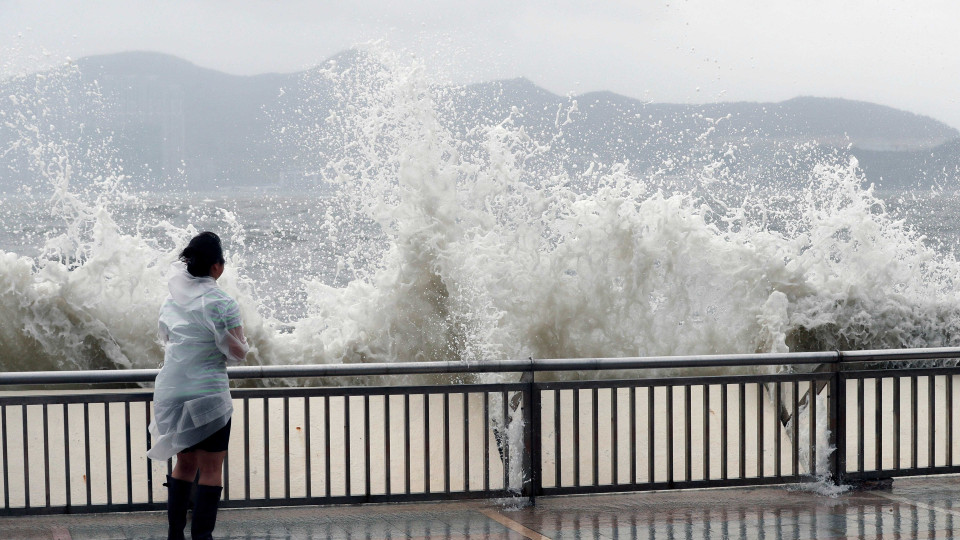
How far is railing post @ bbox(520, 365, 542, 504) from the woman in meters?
2.10

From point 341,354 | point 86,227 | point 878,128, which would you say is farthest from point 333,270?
point 878,128

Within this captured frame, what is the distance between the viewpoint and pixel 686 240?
609 inches

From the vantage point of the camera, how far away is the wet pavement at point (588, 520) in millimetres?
5930

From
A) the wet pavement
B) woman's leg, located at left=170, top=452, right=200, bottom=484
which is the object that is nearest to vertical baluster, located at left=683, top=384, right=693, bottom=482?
the wet pavement

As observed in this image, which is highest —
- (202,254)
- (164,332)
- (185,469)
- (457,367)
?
(202,254)

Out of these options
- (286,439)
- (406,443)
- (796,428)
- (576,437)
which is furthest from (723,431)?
(286,439)

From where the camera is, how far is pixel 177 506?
5.27 m

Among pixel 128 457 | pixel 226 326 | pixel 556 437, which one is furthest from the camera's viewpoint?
pixel 556 437

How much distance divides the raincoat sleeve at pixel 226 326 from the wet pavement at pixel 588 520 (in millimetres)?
1339

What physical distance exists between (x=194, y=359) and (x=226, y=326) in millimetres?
234

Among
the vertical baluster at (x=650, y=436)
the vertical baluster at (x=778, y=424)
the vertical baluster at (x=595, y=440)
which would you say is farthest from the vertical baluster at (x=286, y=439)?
the vertical baluster at (x=778, y=424)

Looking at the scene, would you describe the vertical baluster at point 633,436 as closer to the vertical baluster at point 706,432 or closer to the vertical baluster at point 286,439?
the vertical baluster at point 706,432

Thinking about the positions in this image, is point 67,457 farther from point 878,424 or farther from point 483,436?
point 878,424

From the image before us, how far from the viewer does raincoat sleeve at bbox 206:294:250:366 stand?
5.07m
